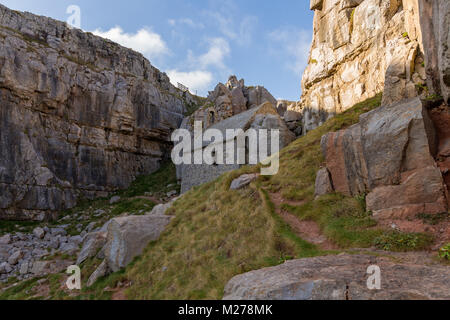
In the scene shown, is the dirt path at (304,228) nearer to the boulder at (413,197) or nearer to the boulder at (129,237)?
the boulder at (413,197)

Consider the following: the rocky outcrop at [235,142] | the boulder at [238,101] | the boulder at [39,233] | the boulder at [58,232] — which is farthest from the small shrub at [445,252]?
the boulder at [238,101]

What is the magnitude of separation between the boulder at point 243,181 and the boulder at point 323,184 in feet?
15.7

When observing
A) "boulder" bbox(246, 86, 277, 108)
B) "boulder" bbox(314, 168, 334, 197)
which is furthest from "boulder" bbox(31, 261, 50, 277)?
"boulder" bbox(246, 86, 277, 108)

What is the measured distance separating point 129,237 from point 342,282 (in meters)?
12.3

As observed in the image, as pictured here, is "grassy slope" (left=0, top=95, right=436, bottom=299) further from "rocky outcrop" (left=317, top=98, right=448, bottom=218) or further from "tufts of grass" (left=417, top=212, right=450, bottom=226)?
"tufts of grass" (left=417, top=212, right=450, bottom=226)

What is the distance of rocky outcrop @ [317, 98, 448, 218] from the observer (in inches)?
332

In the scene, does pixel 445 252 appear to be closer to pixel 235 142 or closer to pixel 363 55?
pixel 235 142

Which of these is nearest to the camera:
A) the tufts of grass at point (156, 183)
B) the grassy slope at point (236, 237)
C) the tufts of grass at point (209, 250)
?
the grassy slope at point (236, 237)

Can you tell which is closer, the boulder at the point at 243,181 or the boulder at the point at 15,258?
the boulder at the point at 243,181

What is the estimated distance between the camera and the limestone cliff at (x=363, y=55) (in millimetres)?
14648

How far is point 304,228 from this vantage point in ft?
34.3

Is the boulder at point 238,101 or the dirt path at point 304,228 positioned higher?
the boulder at point 238,101

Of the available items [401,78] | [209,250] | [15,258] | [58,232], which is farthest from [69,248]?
[401,78]

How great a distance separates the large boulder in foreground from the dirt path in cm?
256
